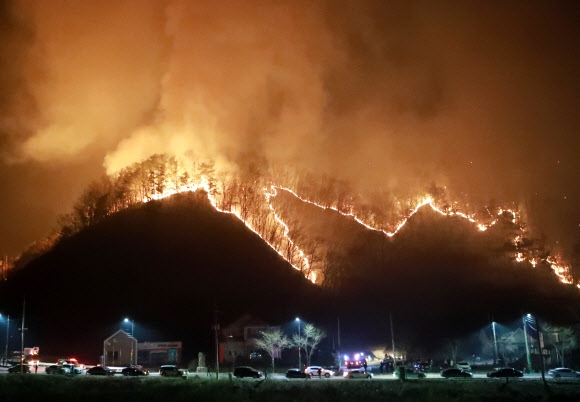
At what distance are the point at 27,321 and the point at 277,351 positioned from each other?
1646 inches

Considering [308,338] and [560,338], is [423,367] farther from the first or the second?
[560,338]

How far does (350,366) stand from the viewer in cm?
5706

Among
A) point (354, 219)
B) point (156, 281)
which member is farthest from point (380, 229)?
point (156, 281)

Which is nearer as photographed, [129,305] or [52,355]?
[52,355]

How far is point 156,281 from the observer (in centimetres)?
9019

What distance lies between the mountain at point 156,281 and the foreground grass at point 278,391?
1424 inches

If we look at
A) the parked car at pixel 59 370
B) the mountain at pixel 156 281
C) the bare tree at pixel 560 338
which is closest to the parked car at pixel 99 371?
the parked car at pixel 59 370

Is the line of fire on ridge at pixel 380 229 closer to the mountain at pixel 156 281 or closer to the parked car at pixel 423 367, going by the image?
the mountain at pixel 156 281

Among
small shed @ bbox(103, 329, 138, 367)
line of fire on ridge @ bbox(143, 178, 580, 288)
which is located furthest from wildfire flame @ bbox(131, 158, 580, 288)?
small shed @ bbox(103, 329, 138, 367)

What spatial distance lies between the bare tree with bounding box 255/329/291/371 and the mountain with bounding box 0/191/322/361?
9938 millimetres

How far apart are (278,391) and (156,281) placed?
2378 inches

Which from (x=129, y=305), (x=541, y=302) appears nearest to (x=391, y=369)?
(x=541, y=302)

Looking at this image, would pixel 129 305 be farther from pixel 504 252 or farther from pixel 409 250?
pixel 504 252

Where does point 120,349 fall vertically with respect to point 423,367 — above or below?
above
